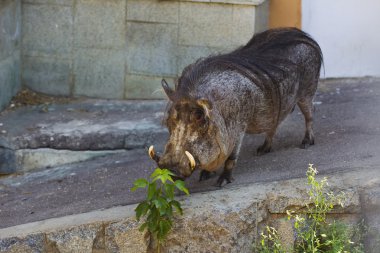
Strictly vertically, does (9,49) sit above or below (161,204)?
above

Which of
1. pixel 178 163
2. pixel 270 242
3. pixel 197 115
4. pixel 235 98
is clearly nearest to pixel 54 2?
pixel 235 98

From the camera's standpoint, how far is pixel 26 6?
9.55 metres

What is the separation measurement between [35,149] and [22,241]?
7.94 feet

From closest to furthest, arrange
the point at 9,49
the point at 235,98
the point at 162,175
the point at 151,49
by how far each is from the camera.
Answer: the point at 162,175 < the point at 235,98 < the point at 9,49 < the point at 151,49

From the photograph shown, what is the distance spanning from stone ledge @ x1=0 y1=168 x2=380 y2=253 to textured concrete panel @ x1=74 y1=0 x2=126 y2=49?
367 centimetres

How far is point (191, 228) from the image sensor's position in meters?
5.98

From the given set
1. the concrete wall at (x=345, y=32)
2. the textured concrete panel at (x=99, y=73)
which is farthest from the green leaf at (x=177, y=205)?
the concrete wall at (x=345, y=32)

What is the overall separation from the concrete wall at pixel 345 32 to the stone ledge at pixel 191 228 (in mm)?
3830

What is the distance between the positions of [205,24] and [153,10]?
53 cm

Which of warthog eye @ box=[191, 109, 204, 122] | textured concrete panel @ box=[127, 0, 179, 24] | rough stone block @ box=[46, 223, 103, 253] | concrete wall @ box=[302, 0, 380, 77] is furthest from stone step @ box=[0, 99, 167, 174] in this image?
rough stone block @ box=[46, 223, 103, 253]

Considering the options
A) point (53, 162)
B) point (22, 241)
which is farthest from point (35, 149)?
point (22, 241)

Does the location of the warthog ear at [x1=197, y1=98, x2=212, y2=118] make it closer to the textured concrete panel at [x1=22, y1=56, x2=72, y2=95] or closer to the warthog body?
the warthog body

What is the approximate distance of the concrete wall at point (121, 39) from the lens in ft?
30.5

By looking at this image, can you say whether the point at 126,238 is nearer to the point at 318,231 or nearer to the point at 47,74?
the point at 318,231
